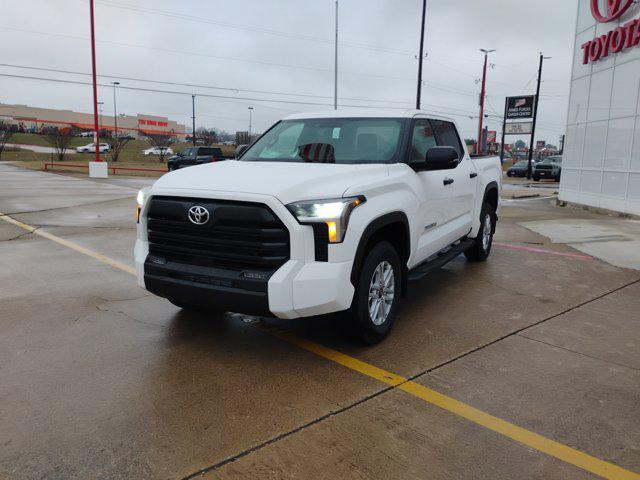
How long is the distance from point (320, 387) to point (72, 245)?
629 centimetres

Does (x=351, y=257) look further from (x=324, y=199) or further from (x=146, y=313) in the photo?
(x=146, y=313)

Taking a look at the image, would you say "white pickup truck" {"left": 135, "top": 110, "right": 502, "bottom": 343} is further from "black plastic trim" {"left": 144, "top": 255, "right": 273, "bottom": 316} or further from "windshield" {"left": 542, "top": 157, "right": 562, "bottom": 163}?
"windshield" {"left": 542, "top": 157, "right": 562, "bottom": 163}

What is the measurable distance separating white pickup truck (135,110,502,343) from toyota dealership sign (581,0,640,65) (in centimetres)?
1173

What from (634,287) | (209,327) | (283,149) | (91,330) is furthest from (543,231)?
(91,330)

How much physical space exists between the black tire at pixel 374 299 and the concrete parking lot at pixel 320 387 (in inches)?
5.6

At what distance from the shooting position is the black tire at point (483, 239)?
7324 mm

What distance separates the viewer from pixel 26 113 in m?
109

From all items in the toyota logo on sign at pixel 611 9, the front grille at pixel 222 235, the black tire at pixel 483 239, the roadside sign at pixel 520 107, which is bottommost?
the black tire at pixel 483 239

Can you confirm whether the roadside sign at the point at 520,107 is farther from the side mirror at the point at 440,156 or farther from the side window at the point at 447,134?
the side mirror at the point at 440,156

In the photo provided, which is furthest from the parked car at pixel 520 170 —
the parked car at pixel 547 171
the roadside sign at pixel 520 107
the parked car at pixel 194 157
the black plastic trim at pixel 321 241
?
the black plastic trim at pixel 321 241

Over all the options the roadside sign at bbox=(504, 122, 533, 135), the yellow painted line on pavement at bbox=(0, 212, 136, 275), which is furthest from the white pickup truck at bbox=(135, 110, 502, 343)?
the roadside sign at bbox=(504, 122, 533, 135)

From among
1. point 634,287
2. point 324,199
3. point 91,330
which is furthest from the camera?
point 634,287

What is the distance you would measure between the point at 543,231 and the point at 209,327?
28.0 feet

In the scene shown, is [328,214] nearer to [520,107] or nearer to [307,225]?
[307,225]
